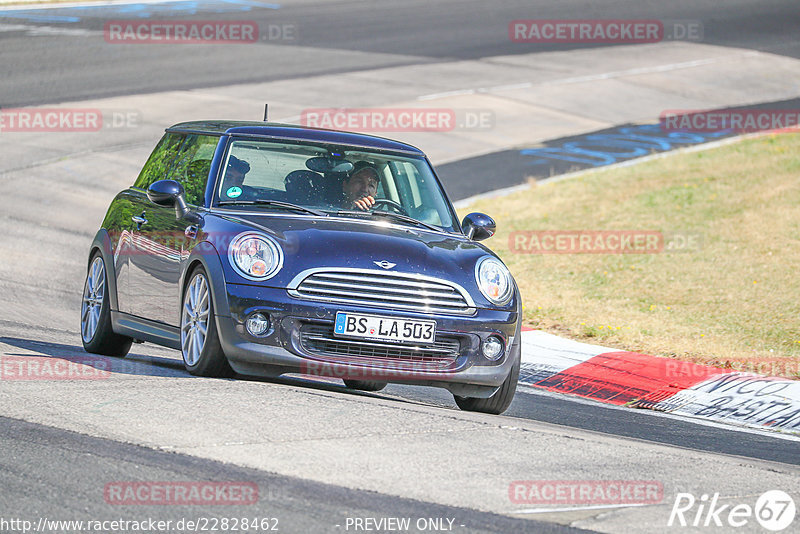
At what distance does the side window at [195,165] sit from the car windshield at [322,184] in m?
0.17

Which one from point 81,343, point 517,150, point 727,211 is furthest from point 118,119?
point 81,343

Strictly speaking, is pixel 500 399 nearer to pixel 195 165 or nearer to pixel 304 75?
pixel 195 165

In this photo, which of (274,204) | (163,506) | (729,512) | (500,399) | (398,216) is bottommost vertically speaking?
(500,399)

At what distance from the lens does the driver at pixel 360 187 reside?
8.23 meters

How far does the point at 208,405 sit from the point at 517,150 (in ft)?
58.6

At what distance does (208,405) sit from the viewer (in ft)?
21.4

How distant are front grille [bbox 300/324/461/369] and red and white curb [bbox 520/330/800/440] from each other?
2622mm

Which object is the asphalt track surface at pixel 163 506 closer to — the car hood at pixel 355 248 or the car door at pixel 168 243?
the car hood at pixel 355 248

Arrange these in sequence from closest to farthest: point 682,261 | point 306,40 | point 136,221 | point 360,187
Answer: point 360,187 < point 136,221 < point 682,261 < point 306,40

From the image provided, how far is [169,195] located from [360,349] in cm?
171

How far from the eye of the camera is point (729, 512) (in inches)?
212

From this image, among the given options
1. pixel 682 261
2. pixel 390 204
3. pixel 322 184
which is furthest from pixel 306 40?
pixel 322 184

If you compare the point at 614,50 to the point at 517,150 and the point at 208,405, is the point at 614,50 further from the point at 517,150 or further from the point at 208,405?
the point at 208,405

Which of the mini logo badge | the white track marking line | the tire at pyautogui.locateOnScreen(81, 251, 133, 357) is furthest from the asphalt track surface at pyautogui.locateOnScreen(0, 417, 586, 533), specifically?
the white track marking line
